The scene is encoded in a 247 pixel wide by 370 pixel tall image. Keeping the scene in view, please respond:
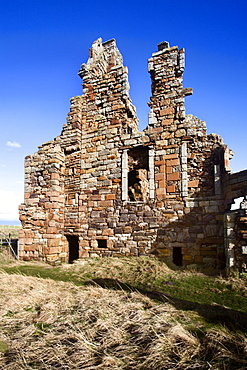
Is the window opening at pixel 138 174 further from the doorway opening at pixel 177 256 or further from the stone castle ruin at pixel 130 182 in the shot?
the doorway opening at pixel 177 256

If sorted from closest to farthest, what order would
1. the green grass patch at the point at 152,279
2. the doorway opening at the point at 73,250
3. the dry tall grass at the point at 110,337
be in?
the dry tall grass at the point at 110,337 < the green grass patch at the point at 152,279 < the doorway opening at the point at 73,250

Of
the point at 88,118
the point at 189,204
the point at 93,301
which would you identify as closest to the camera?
the point at 93,301

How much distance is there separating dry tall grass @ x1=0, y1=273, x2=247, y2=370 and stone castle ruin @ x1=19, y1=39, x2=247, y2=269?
11.6 ft

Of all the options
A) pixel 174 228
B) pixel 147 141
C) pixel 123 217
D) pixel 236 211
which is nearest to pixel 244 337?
pixel 236 211

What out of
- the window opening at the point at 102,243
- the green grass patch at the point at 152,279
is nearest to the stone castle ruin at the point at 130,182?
the window opening at the point at 102,243

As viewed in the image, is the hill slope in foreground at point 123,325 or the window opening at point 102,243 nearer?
the hill slope in foreground at point 123,325

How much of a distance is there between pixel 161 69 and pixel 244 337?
874 cm

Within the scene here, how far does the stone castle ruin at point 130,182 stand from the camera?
24.2 feet

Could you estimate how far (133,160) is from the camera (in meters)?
9.16

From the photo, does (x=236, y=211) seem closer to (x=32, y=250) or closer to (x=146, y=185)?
(x=146, y=185)

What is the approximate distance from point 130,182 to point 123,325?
8196 millimetres

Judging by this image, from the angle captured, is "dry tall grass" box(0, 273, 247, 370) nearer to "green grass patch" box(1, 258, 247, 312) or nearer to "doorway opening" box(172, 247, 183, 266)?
"green grass patch" box(1, 258, 247, 312)

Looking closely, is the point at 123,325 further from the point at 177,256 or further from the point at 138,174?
the point at 138,174

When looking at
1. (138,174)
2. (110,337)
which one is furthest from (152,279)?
(138,174)
